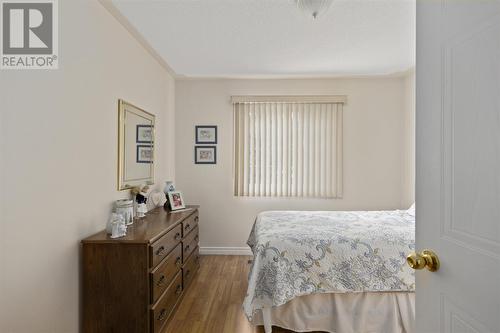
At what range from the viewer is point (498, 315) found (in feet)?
2.47

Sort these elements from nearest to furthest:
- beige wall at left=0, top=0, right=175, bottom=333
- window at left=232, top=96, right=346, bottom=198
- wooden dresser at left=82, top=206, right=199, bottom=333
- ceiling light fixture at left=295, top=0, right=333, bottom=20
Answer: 1. beige wall at left=0, top=0, right=175, bottom=333
2. ceiling light fixture at left=295, top=0, right=333, bottom=20
3. wooden dresser at left=82, top=206, right=199, bottom=333
4. window at left=232, top=96, right=346, bottom=198

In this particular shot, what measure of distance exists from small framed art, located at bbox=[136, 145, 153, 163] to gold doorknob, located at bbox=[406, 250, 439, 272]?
2717 mm

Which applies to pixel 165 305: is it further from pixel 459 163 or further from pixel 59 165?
pixel 459 163

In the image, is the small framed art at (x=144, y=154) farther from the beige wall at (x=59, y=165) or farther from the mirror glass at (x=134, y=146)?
the beige wall at (x=59, y=165)

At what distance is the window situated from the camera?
4.27 metres

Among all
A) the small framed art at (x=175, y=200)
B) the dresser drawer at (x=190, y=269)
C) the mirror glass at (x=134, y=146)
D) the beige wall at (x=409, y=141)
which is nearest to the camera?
the mirror glass at (x=134, y=146)

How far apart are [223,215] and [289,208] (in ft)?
3.20

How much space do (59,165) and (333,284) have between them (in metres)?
2.08

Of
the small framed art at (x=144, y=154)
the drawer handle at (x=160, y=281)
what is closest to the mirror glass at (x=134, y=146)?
the small framed art at (x=144, y=154)

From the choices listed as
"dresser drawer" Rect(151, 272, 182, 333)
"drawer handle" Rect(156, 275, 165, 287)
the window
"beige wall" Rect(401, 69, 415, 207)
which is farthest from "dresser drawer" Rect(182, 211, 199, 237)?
"beige wall" Rect(401, 69, 415, 207)

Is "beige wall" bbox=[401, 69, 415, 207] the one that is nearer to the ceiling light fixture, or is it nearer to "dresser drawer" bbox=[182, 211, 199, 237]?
the ceiling light fixture

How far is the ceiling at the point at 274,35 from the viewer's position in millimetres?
2389

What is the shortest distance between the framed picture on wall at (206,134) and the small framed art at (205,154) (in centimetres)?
9

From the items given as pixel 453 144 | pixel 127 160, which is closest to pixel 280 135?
pixel 127 160
